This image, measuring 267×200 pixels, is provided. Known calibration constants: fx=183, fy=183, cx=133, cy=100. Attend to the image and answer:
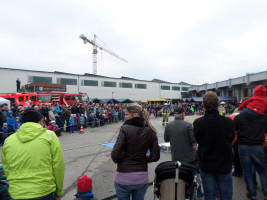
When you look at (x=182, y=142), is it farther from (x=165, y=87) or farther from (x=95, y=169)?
(x=165, y=87)

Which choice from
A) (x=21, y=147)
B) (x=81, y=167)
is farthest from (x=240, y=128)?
(x=81, y=167)

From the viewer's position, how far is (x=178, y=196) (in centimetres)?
222

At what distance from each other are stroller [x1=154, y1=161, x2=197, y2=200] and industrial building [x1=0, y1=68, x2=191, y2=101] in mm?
29085

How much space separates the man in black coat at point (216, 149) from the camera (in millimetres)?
2367

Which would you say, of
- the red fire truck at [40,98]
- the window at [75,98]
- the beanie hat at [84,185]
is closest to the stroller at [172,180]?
the beanie hat at [84,185]

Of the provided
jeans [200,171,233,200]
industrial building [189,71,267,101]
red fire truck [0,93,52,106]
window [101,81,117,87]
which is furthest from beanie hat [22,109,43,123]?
window [101,81,117,87]

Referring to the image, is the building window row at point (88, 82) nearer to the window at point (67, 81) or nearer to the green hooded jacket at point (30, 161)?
the window at point (67, 81)

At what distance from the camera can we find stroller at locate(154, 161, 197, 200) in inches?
87.5

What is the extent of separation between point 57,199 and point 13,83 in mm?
39051

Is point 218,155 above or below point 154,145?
below

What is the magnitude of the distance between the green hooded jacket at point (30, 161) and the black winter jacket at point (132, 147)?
2.32ft

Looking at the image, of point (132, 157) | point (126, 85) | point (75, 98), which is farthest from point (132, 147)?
point (126, 85)

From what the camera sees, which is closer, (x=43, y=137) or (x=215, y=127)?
(x=43, y=137)

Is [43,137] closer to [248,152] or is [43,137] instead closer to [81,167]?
[248,152]
